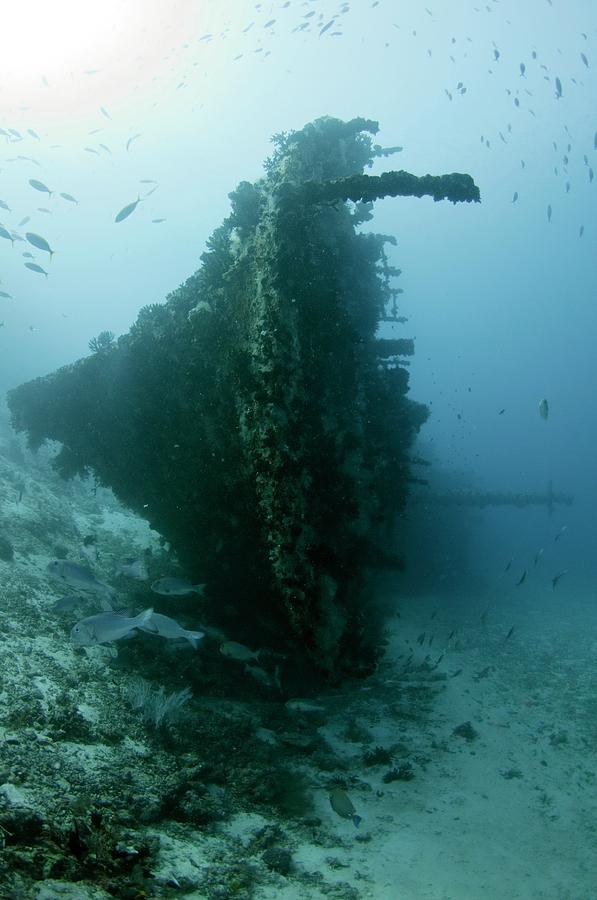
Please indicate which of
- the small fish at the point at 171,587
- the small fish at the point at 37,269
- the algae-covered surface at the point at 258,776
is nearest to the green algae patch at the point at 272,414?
the small fish at the point at 171,587

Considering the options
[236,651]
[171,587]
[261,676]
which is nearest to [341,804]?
[236,651]

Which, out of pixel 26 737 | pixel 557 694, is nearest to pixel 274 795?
pixel 26 737

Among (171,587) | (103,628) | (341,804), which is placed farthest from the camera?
(171,587)

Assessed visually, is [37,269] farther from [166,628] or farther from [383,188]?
[166,628]

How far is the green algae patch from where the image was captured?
196 inches

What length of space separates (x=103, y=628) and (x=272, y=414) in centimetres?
273

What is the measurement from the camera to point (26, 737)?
381cm

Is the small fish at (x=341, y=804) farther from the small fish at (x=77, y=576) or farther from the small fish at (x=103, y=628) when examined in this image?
the small fish at (x=77, y=576)

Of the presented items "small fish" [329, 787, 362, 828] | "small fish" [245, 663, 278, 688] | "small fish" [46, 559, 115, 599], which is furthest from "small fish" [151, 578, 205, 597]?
"small fish" [329, 787, 362, 828]

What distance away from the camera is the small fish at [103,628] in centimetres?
476

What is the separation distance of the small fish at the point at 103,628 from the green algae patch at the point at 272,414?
1.44m

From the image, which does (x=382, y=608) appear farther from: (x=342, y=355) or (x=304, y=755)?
(x=342, y=355)

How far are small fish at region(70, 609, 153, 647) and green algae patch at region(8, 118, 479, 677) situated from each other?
144cm

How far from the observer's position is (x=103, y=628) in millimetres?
4832
